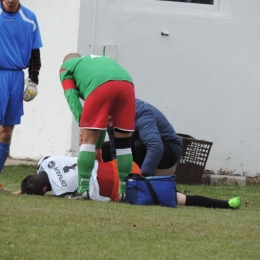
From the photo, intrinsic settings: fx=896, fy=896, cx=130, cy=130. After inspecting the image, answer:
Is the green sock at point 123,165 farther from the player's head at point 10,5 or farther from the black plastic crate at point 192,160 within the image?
the black plastic crate at point 192,160

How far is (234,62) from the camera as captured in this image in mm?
12070

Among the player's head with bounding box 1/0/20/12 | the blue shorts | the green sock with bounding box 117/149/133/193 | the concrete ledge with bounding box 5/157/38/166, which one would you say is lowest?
the concrete ledge with bounding box 5/157/38/166

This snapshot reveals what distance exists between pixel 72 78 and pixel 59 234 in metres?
2.30

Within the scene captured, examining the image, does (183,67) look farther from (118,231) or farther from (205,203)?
(118,231)

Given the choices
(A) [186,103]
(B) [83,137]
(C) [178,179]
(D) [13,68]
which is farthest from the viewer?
(A) [186,103]

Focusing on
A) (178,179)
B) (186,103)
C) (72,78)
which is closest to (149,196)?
(72,78)

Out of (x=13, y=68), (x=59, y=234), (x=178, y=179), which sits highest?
(x=13, y=68)

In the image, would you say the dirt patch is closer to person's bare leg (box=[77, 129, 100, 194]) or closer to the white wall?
the white wall

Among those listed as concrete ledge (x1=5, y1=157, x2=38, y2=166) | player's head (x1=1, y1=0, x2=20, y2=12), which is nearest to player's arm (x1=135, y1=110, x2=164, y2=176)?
player's head (x1=1, y1=0, x2=20, y2=12)

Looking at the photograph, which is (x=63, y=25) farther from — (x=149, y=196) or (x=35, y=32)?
(x=149, y=196)

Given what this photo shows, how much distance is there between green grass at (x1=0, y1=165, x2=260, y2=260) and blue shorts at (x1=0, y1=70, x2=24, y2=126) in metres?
0.83

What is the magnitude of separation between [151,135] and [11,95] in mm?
1466

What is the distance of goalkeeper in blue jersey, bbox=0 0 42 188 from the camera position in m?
8.37

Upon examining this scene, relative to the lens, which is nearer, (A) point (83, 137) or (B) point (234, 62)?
(A) point (83, 137)
